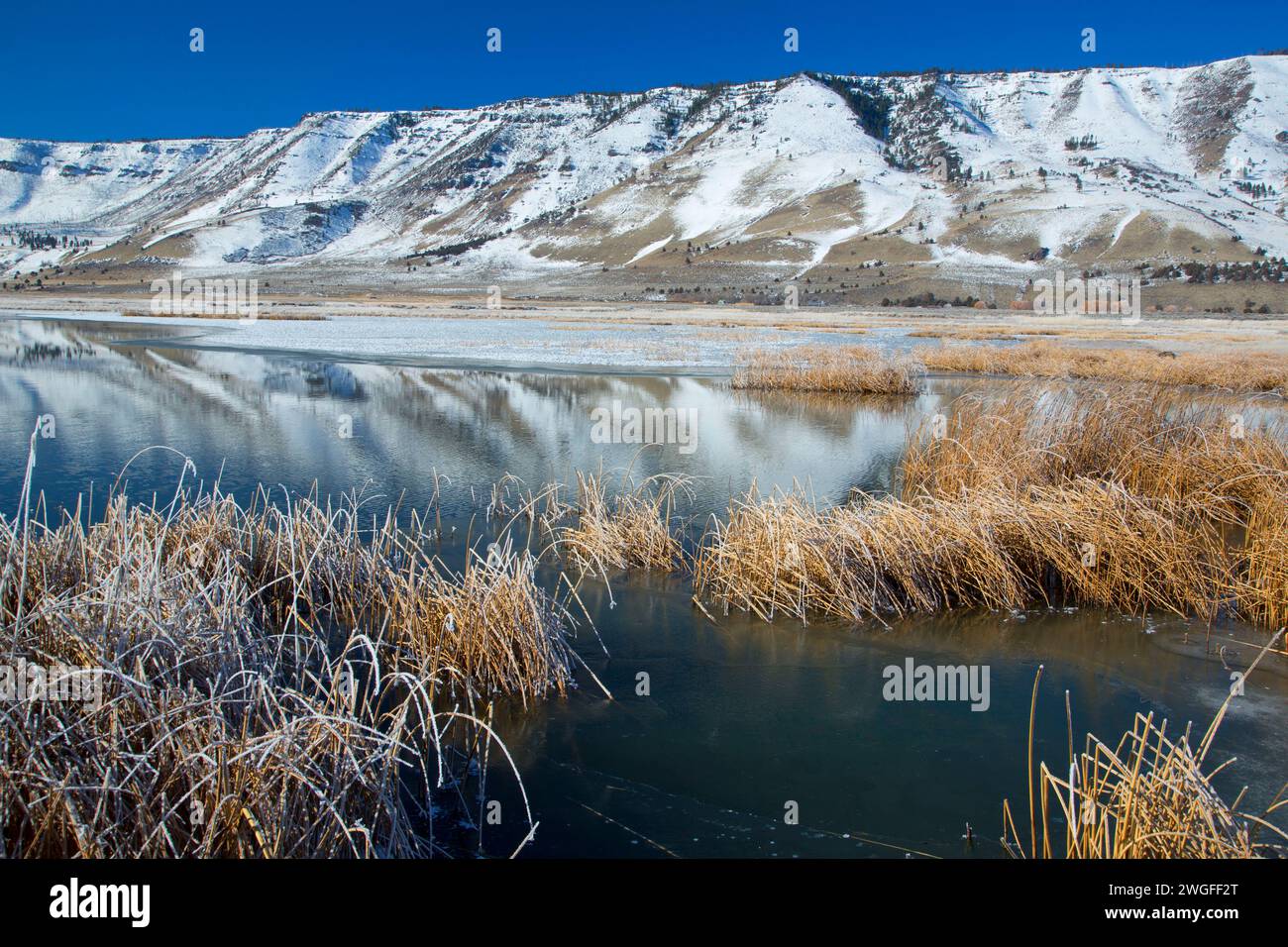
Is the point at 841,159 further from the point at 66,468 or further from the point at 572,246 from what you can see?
the point at 66,468

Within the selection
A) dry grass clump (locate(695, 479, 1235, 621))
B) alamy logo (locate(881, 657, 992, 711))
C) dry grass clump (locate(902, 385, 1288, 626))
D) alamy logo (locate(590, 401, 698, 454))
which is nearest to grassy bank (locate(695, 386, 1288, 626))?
dry grass clump (locate(695, 479, 1235, 621))

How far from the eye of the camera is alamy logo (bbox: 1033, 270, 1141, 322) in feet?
193

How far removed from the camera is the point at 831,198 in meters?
129

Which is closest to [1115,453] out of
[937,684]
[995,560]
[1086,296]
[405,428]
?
[995,560]

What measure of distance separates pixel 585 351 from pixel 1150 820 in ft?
89.3

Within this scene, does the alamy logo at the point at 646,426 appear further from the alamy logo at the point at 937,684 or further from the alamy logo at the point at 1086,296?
the alamy logo at the point at 1086,296

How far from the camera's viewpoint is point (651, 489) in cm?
1075

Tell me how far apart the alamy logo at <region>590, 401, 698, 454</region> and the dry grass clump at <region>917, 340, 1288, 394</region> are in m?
9.27

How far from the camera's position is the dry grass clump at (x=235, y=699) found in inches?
125

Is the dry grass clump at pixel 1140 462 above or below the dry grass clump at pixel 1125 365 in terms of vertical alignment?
below

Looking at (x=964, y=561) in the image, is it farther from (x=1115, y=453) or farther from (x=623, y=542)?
(x=1115, y=453)
